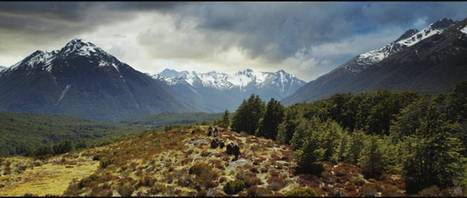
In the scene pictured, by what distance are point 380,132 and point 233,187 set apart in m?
74.6

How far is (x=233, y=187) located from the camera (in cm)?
4350

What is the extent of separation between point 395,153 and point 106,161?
127ft

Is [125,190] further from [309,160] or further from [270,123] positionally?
[270,123]

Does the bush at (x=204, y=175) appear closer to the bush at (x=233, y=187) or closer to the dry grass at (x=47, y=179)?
the bush at (x=233, y=187)

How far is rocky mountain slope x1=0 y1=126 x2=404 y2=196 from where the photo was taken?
43.5m

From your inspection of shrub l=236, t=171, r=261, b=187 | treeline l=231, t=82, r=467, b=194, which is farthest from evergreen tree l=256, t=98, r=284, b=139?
shrub l=236, t=171, r=261, b=187

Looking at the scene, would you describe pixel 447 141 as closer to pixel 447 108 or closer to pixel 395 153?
pixel 395 153

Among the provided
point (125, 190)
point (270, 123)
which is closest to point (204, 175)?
point (125, 190)

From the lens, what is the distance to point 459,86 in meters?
115

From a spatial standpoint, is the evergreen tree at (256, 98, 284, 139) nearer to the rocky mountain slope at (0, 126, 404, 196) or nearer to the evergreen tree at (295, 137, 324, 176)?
the rocky mountain slope at (0, 126, 404, 196)

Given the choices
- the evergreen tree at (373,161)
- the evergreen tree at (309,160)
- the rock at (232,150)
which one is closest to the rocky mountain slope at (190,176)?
the rock at (232,150)

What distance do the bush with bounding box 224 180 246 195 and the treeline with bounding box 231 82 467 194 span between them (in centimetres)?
1040

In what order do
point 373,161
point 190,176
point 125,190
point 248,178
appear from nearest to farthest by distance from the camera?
point 125,190 → point 248,178 → point 190,176 → point 373,161

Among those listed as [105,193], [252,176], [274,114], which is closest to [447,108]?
[274,114]
